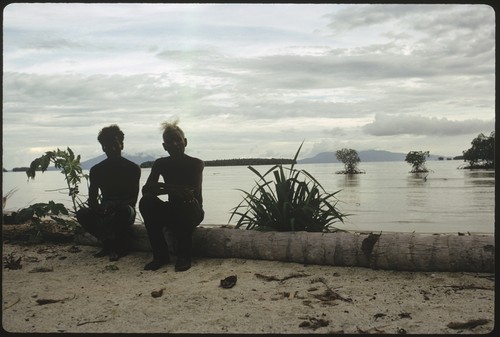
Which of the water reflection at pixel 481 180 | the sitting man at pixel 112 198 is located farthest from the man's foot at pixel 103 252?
the water reflection at pixel 481 180

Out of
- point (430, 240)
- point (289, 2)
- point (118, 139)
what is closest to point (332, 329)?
point (430, 240)

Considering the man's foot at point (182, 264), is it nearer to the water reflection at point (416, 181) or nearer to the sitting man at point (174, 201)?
the sitting man at point (174, 201)

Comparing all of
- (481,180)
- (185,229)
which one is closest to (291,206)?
(185,229)

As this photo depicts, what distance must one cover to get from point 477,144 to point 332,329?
59.2 meters

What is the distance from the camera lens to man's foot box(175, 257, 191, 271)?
15.9 feet

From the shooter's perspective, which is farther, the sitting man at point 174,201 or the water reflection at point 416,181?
the water reflection at point 416,181

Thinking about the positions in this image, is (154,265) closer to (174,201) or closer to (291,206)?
(174,201)

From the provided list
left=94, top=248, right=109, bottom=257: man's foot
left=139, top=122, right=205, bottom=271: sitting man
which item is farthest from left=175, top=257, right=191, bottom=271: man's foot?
left=94, top=248, right=109, bottom=257: man's foot

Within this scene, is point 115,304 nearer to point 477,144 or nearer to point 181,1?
point 181,1

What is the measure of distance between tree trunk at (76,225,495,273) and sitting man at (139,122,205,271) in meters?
0.30

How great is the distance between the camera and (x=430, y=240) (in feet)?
14.6

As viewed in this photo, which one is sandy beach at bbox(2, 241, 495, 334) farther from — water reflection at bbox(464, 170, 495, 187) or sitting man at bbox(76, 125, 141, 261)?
water reflection at bbox(464, 170, 495, 187)

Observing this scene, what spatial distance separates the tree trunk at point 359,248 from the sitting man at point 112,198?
2.99ft

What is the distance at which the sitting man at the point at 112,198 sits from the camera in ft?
18.2
